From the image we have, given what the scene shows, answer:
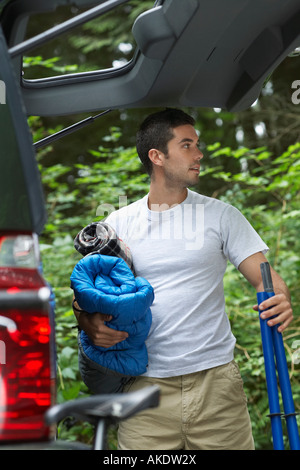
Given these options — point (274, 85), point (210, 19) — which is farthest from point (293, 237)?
point (210, 19)

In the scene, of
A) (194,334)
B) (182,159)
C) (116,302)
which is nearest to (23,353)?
(116,302)

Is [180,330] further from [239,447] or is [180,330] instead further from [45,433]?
[45,433]

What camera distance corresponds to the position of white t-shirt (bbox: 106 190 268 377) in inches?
111

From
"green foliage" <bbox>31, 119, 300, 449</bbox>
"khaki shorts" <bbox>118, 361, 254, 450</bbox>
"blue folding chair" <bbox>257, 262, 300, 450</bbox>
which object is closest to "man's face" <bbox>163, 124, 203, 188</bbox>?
"blue folding chair" <bbox>257, 262, 300, 450</bbox>

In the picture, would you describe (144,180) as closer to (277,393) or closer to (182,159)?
(182,159)

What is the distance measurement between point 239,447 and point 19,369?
163 cm

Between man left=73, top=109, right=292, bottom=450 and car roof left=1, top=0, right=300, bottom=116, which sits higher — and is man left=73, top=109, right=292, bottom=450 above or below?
below

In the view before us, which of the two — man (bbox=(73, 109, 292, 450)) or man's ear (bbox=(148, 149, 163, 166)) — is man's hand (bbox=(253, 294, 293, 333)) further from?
man's ear (bbox=(148, 149, 163, 166))

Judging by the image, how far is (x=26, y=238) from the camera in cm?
154

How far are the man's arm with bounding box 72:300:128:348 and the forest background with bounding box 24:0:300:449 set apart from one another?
530mm

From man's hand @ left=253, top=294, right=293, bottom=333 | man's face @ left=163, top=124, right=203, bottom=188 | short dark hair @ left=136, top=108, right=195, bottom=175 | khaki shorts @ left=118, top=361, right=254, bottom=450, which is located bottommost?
khaki shorts @ left=118, top=361, right=254, bottom=450

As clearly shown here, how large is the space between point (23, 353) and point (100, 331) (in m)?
1.11

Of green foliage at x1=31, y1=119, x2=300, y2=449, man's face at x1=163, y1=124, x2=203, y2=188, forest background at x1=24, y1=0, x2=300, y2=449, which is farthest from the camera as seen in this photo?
forest background at x1=24, y1=0, x2=300, y2=449

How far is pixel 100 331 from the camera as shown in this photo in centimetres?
258
